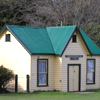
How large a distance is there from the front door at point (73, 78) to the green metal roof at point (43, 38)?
64.4 inches

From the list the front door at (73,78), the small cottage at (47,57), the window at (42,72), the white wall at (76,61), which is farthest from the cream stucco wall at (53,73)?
the front door at (73,78)

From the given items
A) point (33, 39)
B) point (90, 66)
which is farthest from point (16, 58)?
point (90, 66)

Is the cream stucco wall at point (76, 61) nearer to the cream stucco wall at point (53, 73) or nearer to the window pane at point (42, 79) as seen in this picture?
the cream stucco wall at point (53, 73)

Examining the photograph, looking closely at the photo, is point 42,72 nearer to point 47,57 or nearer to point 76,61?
point 47,57

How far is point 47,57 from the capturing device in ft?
81.4

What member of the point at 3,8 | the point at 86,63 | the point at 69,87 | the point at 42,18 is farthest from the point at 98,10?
the point at 69,87

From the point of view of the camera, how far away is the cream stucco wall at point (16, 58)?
24.3 m

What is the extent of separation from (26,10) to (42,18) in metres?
2.52

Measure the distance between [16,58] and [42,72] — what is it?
7.28ft

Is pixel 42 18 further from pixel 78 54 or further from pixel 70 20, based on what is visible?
pixel 78 54

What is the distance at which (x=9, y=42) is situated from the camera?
25.4 metres

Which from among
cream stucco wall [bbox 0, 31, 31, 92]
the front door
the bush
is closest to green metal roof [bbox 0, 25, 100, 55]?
cream stucco wall [bbox 0, 31, 31, 92]

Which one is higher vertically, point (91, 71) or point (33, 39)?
point (33, 39)

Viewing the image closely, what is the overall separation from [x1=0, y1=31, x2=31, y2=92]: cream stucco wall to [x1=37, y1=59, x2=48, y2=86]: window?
0.93 metres
